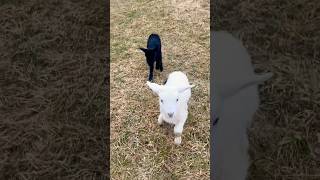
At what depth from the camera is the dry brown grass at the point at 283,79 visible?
4863 millimetres

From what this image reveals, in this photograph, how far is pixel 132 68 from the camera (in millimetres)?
6570

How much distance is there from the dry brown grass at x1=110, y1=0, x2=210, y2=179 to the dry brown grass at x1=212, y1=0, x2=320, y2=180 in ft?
1.95

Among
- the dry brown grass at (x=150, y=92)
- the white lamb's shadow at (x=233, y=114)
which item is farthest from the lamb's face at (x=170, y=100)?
the dry brown grass at (x=150, y=92)

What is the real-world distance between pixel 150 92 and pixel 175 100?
1535mm

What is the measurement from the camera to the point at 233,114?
4.87m

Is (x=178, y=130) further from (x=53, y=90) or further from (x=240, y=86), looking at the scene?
(x=53, y=90)

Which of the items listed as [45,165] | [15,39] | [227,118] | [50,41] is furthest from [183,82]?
[15,39]

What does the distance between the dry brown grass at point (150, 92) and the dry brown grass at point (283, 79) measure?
0.60m

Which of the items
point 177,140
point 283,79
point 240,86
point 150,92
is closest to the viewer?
point 240,86

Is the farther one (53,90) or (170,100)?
(53,90)

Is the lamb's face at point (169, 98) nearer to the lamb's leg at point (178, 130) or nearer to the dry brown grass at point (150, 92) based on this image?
the lamb's leg at point (178, 130)

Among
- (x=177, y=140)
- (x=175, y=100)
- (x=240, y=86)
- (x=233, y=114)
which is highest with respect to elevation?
(x=240, y=86)

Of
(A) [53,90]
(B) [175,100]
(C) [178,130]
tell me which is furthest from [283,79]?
(A) [53,90]

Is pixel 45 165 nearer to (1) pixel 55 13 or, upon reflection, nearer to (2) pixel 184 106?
(2) pixel 184 106
